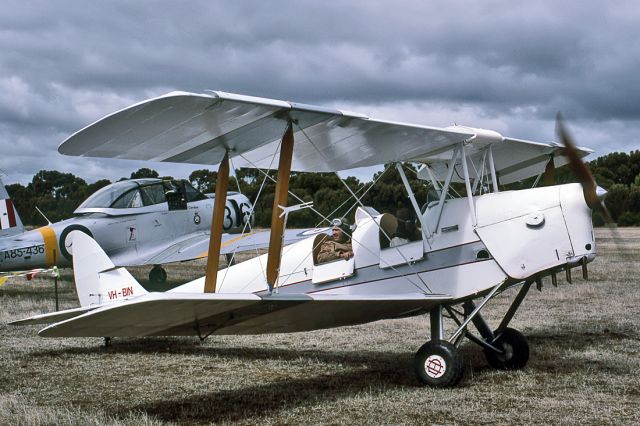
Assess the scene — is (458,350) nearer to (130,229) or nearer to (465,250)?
(465,250)

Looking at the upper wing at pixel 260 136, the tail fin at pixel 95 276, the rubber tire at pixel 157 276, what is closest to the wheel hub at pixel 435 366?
the upper wing at pixel 260 136

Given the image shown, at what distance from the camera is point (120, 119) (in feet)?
17.4

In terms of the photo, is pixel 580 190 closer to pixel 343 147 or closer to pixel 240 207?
pixel 343 147

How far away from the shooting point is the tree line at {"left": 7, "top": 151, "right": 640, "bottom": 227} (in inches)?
292

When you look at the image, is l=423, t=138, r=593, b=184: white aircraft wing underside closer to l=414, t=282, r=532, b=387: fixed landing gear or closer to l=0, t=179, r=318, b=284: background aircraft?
l=414, t=282, r=532, b=387: fixed landing gear

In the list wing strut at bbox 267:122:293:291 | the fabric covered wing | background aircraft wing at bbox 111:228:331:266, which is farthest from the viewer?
background aircraft wing at bbox 111:228:331:266

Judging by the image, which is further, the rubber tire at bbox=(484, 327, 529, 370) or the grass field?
the rubber tire at bbox=(484, 327, 529, 370)

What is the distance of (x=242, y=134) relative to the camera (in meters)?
6.61

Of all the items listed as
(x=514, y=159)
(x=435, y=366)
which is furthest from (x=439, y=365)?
(x=514, y=159)

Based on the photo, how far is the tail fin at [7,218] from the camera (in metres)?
15.4

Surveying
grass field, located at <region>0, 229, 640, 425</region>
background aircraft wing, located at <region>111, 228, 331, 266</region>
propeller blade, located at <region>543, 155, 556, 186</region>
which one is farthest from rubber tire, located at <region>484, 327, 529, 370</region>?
background aircraft wing, located at <region>111, 228, 331, 266</region>

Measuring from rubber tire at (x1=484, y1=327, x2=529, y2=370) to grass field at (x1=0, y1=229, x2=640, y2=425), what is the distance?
131mm

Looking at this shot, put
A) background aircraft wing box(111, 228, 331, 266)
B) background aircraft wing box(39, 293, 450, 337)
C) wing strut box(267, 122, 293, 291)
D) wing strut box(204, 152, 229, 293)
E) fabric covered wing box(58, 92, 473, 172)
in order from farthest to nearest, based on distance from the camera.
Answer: background aircraft wing box(111, 228, 331, 266), wing strut box(204, 152, 229, 293), wing strut box(267, 122, 293, 291), fabric covered wing box(58, 92, 473, 172), background aircraft wing box(39, 293, 450, 337)

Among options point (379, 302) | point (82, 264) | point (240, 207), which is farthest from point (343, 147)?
point (240, 207)
